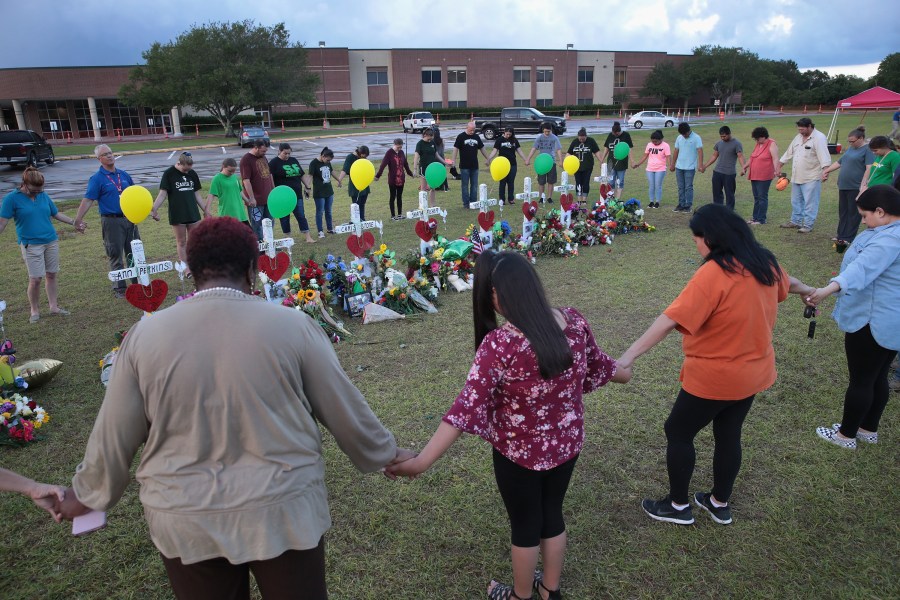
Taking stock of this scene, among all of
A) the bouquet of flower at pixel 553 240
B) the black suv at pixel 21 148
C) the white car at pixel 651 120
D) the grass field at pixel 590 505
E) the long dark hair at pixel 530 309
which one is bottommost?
the grass field at pixel 590 505

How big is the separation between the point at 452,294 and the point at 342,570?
16.8 feet

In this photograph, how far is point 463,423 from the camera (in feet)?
7.68

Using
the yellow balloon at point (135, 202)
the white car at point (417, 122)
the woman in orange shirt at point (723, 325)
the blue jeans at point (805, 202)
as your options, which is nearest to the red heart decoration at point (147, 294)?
the yellow balloon at point (135, 202)

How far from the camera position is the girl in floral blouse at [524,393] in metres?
2.25

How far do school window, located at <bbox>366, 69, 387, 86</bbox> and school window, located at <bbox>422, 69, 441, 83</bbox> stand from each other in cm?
404

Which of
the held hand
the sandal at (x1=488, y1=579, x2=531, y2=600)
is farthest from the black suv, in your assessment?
the sandal at (x1=488, y1=579, x2=531, y2=600)

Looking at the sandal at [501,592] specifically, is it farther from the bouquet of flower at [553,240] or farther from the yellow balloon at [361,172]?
the bouquet of flower at [553,240]

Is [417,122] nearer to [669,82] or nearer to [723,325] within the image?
[669,82]

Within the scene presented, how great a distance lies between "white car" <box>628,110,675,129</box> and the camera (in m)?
42.4

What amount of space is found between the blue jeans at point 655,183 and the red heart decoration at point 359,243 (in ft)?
27.3

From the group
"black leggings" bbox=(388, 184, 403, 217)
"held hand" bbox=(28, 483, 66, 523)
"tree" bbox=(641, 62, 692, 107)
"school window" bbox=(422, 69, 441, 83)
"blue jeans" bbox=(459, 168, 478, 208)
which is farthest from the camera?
"tree" bbox=(641, 62, 692, 107)

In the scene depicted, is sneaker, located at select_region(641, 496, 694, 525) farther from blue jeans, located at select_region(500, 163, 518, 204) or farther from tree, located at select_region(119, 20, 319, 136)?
tree, located at select_region(119, 20, 319, 136)

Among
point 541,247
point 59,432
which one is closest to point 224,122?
point 541,247

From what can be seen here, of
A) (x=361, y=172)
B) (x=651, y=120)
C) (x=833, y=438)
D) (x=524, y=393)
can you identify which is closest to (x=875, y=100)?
(x=651, y=120)
